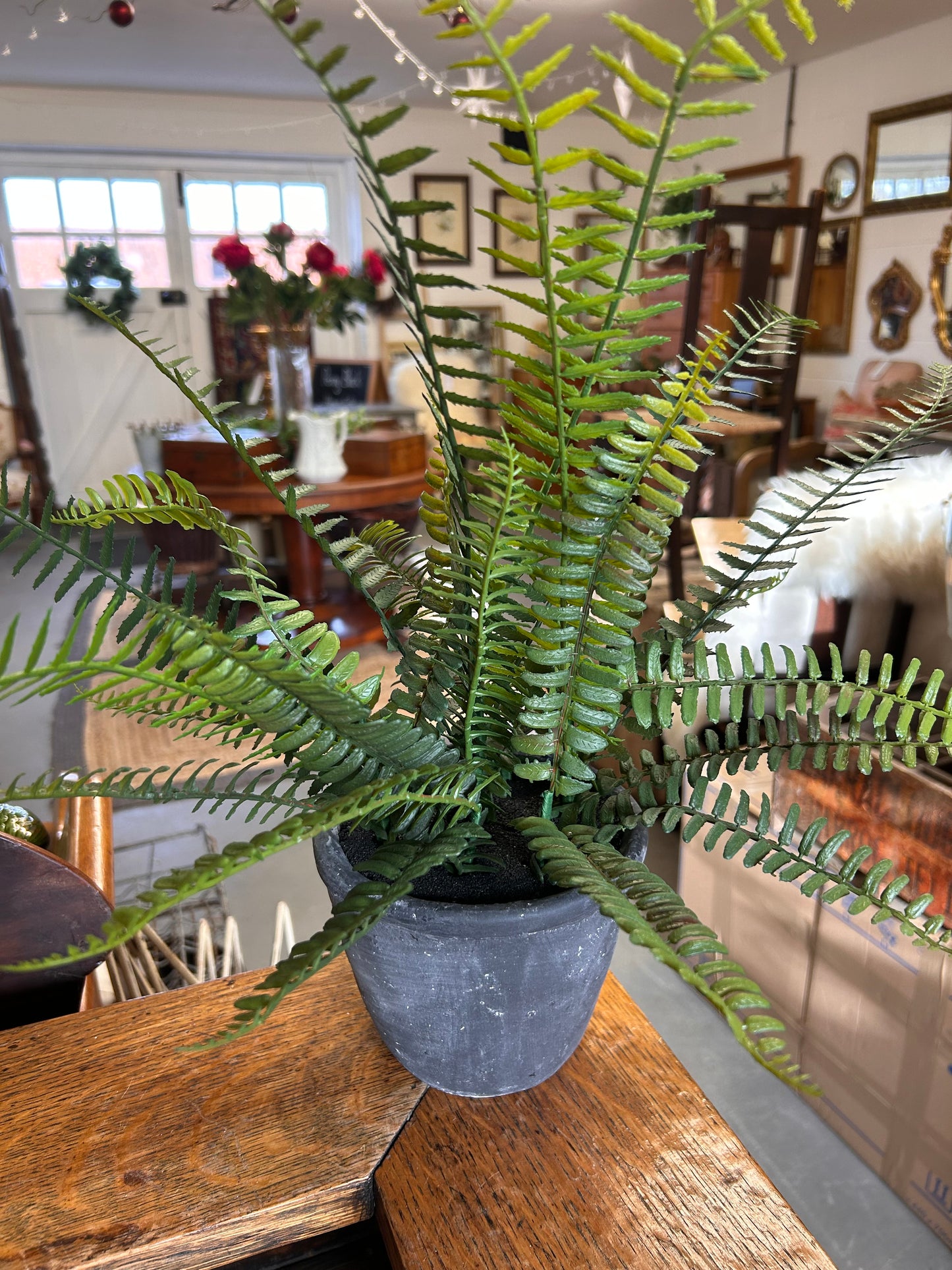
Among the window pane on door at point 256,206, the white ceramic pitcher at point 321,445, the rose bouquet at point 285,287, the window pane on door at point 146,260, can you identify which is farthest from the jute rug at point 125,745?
the window pane on door at point 256,206

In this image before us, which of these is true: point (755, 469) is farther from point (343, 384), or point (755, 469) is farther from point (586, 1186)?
point (586, 1186)

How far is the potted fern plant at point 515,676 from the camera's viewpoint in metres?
0.33

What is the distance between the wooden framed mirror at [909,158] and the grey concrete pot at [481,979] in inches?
173

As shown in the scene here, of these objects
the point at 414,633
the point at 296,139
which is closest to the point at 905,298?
the point at 296,139

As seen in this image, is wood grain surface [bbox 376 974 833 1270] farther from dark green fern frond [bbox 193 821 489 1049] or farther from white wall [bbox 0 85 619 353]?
white wall [bbox 0 85 619 353]

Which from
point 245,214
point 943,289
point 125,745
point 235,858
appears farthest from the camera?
point 245,214

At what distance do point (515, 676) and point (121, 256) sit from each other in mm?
5953

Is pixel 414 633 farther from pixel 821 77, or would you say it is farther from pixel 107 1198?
pixel 821 77

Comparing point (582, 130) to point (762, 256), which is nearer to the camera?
point (762, 256)

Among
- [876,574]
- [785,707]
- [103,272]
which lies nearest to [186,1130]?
[785,707]

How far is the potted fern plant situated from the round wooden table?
7.01ft

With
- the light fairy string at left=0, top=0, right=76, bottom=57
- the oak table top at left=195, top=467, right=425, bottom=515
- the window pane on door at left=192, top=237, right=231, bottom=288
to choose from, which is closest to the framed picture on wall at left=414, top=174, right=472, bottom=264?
the window pane on door at left=192, top=237, right=231, bottom=288

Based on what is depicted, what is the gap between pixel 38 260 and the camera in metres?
5.43

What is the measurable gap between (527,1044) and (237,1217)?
185 millimetres
